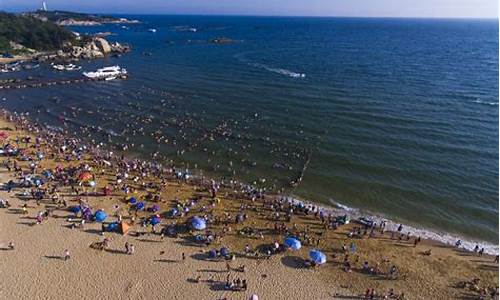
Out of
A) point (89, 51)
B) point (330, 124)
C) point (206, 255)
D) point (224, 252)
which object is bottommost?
point (206, 255)

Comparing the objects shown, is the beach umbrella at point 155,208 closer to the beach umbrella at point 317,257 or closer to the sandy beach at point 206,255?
the sandy beach at point 206,255

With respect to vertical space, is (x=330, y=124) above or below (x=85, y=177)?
above

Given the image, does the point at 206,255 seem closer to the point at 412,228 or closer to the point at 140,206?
the point at 140,206

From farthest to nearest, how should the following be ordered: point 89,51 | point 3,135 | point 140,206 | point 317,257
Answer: point 89,51
point 3,135
point 140,206
point 317,257

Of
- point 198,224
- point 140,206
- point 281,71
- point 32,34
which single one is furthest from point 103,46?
point 198,224

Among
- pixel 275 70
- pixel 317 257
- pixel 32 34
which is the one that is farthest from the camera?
pixel 32 34

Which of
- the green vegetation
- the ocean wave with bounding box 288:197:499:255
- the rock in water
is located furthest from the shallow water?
the green vegetation

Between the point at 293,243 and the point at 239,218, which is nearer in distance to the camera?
the point at 293,243
